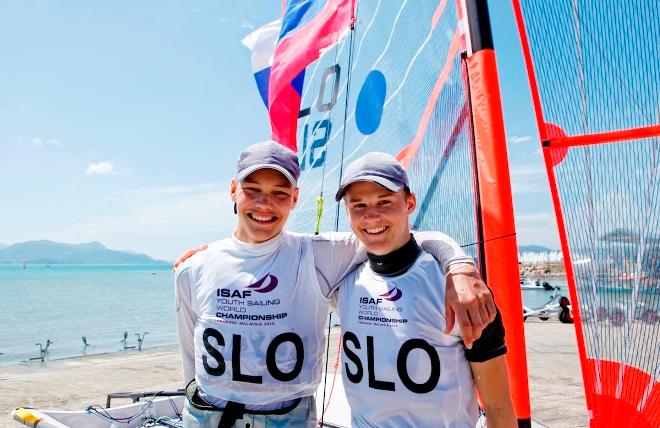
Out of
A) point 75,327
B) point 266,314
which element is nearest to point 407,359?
point 266,314

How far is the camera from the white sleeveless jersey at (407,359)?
1.47m

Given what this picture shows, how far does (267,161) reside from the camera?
1863 millimetres

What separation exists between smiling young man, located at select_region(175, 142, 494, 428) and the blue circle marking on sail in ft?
4.00

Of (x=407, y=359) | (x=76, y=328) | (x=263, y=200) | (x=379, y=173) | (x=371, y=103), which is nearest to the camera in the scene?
(x=407, y=359)

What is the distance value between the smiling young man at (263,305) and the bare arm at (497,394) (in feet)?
1.33

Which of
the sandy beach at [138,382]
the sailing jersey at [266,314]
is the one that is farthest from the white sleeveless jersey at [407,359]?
the sandy beach at [138,382]

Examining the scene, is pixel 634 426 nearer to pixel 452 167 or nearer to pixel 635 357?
pixel 635 357

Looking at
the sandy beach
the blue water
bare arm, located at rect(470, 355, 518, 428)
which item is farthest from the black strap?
the blue water

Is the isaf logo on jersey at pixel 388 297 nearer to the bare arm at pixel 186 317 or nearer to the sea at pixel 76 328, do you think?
the bare arm at pixel 186 317

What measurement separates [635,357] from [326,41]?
272 cm

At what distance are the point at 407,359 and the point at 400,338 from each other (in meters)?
0.06

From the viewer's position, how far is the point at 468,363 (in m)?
1.51

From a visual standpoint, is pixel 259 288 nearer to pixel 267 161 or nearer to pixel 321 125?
pixel 267 161

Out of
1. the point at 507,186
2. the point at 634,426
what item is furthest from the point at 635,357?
the point at 507,186
